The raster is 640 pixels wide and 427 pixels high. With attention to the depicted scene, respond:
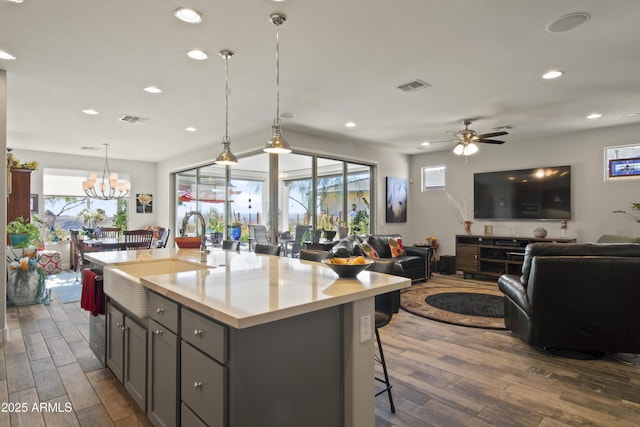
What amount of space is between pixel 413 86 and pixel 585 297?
265 centimetres

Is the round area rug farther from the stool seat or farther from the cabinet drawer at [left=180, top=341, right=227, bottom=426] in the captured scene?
the stool seat

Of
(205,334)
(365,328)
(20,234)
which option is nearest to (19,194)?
(20,234)

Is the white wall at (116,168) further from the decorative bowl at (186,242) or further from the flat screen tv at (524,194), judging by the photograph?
the flat screen tv at (524,194)

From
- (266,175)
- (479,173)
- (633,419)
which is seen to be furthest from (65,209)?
(633,419)

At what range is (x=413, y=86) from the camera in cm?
403

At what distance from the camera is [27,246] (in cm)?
524

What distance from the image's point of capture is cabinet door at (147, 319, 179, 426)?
181 centimetres

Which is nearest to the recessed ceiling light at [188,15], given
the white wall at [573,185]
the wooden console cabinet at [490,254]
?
the white wall at [573,185]

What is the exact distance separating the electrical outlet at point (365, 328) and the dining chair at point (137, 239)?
505cm

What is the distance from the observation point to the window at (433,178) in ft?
26.5

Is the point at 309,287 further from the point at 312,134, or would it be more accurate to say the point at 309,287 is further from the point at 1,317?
the point at 312,134

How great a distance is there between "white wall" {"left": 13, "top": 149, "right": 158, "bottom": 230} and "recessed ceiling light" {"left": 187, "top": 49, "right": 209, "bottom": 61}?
268 inches

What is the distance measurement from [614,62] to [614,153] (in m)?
3.33

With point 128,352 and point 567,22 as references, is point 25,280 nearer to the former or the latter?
point 128,352
